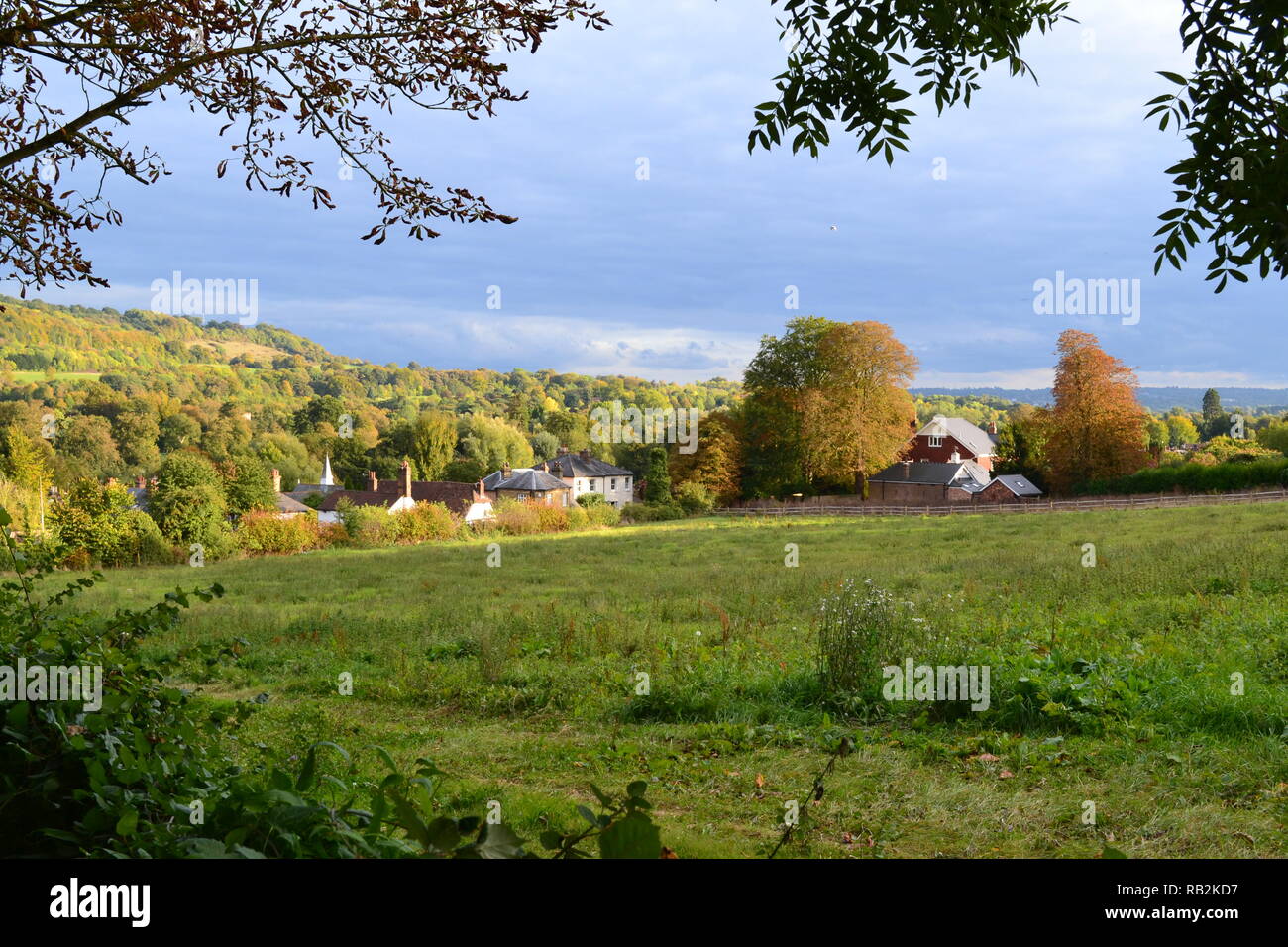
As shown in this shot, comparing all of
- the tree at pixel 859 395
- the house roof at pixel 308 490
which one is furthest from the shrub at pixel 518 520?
the house roof at pixel 308 490

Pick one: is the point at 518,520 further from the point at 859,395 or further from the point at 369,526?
the point at 859,395

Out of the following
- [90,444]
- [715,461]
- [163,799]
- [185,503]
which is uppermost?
[90,444]

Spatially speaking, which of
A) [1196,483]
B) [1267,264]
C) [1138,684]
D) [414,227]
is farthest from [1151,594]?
[1196,483]

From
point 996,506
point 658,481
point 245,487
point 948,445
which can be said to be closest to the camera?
point 245,487

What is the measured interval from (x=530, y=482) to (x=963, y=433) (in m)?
28.1

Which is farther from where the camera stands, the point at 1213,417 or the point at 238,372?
the point at 238,372

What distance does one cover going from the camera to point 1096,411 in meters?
42.6

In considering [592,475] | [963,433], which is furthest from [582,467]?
[963,433]

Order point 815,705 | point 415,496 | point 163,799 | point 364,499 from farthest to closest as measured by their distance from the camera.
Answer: point 415,496, point 364,499, point 815,705, point 163,799

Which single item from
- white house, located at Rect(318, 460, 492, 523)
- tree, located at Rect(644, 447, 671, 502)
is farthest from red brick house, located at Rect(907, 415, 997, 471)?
white house, located at Rect(318, 460, 492, 523)

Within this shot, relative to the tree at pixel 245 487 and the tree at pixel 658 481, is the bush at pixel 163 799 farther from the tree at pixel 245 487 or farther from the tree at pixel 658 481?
the tree at pixel 658 481

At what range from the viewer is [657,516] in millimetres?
43781
